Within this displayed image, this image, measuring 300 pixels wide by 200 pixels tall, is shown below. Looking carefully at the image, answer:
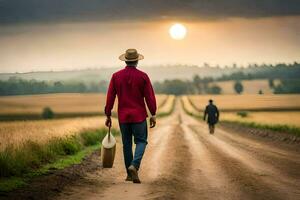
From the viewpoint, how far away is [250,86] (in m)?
160

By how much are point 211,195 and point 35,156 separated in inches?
248

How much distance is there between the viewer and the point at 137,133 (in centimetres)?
1204

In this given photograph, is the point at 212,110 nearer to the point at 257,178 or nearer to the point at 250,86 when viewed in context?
the point at 257,178

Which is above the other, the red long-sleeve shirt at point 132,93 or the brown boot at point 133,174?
the red long-sleeve shirt at point 132,93

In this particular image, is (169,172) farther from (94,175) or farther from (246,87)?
(246,87)

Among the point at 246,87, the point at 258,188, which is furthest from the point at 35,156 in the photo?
the point at 246,87

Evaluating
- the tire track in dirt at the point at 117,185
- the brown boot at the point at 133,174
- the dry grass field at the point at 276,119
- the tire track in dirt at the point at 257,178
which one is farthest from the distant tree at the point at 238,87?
the brown boot at the point at 133,174

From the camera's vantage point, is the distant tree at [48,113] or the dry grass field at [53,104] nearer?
the distant tree at [48,113]

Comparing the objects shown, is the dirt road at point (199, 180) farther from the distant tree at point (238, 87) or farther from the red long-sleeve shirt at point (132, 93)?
the distant tree at point (238, 87)

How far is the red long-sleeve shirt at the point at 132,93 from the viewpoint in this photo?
12.0 metres

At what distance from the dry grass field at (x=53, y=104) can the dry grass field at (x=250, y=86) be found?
211 feet

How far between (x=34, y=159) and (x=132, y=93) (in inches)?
154

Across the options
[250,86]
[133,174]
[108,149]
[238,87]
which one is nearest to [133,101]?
[133,174]

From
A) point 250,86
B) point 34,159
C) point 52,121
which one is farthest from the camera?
point 250,86
